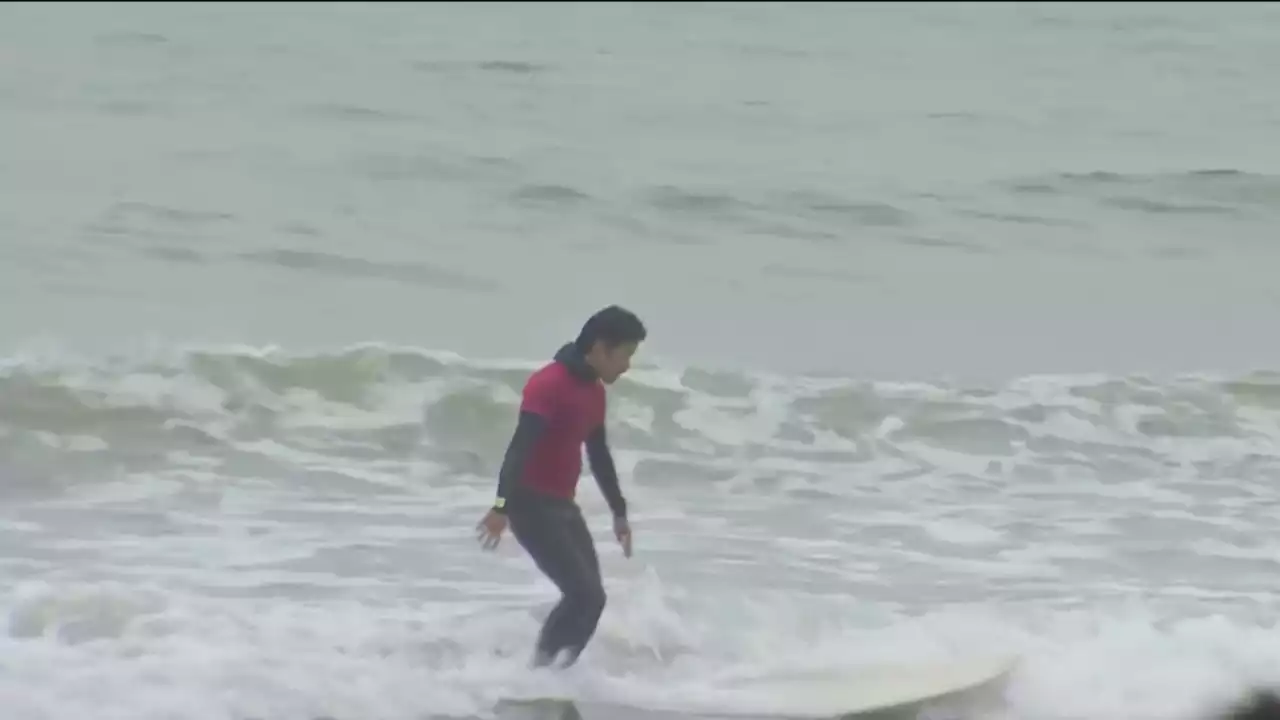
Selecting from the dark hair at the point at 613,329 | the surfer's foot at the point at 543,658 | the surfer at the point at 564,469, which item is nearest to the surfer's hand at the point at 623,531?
the surfer at the point at 564,469

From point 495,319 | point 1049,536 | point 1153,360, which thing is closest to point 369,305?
point 495,319

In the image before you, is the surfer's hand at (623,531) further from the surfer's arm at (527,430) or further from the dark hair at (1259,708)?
the dark hair at (1259,708)

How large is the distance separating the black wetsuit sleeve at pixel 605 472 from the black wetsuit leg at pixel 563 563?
177 millimetres

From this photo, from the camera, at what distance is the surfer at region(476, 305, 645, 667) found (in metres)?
6.44

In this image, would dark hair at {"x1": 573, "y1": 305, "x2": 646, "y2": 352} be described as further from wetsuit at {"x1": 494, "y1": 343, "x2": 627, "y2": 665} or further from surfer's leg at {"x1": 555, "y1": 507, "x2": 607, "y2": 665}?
surfer's leg at {"x1": 555, "y1": 507, "x2": 607, "y2": 665}

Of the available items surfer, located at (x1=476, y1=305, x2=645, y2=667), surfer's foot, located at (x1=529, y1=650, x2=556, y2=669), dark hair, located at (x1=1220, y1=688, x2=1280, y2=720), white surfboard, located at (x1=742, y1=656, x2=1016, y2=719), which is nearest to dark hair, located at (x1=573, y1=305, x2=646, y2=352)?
surfer, located at (x1=476, y1=305, x2=645, y2=667)

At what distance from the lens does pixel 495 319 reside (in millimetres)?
14992

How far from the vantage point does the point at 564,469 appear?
6.65m

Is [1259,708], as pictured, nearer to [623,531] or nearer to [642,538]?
[623,531]

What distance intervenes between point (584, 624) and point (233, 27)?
23.8m

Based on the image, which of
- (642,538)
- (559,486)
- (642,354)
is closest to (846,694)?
(559,486)

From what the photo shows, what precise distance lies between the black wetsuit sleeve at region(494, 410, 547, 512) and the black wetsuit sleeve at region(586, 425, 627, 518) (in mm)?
374

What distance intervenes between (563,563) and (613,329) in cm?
88

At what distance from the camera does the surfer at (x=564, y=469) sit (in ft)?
21.1
